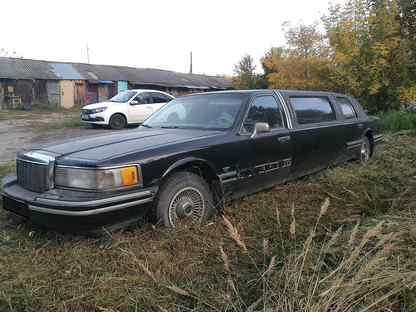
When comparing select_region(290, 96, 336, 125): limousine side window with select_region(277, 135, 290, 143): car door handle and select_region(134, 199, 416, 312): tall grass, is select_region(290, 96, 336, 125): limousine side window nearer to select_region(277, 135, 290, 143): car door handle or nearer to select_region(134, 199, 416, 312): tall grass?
select_region(277, 135, 290, 143): car door handle

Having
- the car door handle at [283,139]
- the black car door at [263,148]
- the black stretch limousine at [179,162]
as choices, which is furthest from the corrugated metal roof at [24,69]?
the car door handle at [283,139]

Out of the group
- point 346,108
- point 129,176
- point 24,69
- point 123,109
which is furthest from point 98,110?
point 24,69

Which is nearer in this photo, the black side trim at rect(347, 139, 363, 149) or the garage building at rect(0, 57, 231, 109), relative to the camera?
the black side trim at rect(347, 139, 363, 149)

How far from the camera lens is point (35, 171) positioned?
3.09 m

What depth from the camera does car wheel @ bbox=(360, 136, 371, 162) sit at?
6.13 metres

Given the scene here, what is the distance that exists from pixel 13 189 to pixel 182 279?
1.92 m

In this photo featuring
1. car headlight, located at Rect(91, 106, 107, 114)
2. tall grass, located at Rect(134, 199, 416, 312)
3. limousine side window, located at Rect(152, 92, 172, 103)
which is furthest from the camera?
limousine side window, located at Rect(152, 92, 172, 103)

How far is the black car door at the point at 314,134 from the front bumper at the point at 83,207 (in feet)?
7.71

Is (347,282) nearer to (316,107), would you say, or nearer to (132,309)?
(132,309)

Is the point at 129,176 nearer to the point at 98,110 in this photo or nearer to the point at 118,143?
the point at 118,143

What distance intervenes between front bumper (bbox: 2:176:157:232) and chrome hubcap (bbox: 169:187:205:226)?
27 centimetres

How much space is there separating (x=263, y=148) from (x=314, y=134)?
3.77 feet

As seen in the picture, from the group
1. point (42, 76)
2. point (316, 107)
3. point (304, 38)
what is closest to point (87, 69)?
point (42, 76)

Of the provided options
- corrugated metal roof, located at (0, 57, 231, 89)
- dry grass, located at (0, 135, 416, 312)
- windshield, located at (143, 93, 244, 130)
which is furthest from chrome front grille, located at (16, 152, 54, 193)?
corrugated metal roof, located at (0, 57, 231, 89)
